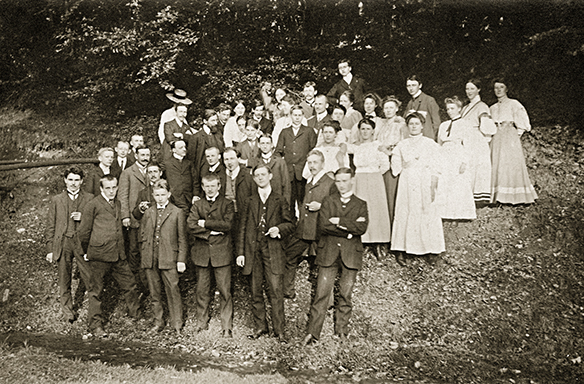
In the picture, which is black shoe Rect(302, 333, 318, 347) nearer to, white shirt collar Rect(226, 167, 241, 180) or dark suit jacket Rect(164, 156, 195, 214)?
white shirt collar Rect(226, 167, 241, 180)

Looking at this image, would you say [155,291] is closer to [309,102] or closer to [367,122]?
[367,122]

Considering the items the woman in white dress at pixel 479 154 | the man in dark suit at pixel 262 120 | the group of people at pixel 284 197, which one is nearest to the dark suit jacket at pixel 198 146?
the group of people at pixel 284 197

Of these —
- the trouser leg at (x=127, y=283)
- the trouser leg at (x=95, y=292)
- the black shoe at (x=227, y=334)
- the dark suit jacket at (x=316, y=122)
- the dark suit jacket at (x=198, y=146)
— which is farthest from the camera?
the dark suit jacket at (x=198, y=146)

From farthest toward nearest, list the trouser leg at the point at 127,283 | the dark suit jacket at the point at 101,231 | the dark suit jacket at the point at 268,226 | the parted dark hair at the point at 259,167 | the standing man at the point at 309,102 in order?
the standing man at the point at 309,102 → the trouser leg at the point at 127,283 → the dark suit jacket at the point at 101,231 → the parted dark hair at the point at 259,167 → the dark suit jacket at the point at 268,226

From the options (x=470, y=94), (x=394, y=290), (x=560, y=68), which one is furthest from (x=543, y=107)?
(x=394, y=290)

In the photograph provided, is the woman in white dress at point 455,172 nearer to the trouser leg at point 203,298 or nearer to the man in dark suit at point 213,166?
the man in dark suit at point 213,166

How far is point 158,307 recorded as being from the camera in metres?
6.75

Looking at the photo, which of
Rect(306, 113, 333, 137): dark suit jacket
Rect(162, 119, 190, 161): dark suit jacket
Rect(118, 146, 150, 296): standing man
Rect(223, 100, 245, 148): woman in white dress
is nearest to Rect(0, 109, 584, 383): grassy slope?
Rect(118, 146, 150, 296): standing man

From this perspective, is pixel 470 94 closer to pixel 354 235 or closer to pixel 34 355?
pixel 354 235

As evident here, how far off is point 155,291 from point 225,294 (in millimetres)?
958

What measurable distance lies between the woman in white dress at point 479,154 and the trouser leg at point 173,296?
4532mm

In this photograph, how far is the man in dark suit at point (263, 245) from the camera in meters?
6.23

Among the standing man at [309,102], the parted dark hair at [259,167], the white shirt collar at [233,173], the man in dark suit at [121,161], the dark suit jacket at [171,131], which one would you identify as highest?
the standing man at [309,102]

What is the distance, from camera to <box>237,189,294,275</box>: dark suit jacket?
20.4 feet
